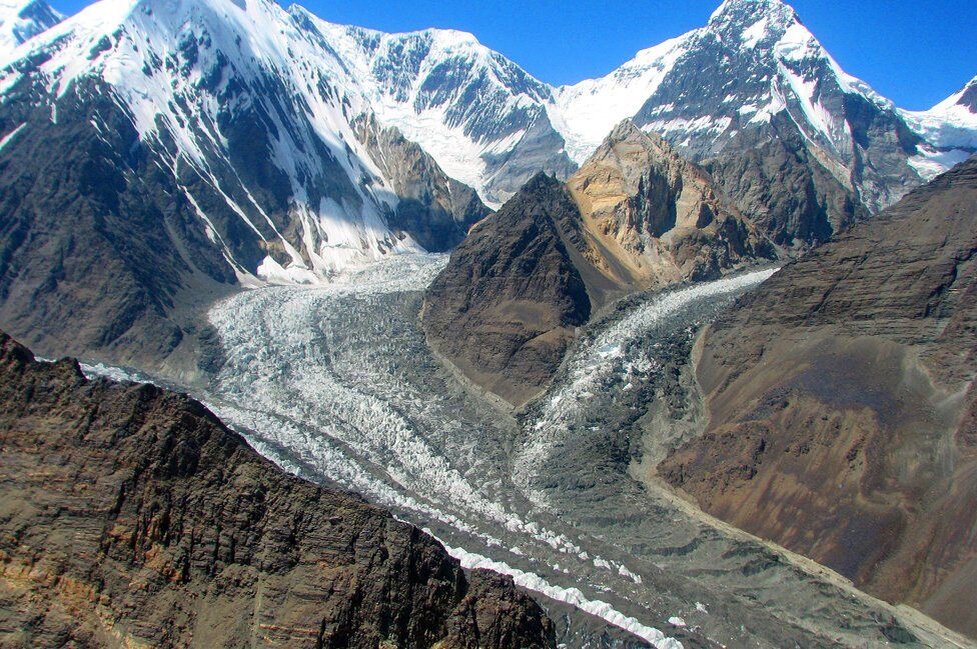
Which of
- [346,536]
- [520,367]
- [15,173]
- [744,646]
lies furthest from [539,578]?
[15,173]

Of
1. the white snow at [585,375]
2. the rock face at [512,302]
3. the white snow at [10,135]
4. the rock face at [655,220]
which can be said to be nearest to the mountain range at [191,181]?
the white snow at [10,135]

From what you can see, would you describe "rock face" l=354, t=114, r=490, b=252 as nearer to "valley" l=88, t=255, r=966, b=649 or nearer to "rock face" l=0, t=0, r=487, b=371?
"rock face" l=0, t=0, r=487, b=371

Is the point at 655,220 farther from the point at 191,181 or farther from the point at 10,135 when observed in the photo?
the point at 10,135

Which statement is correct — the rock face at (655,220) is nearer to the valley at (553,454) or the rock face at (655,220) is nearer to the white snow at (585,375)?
the valley at (553,454)

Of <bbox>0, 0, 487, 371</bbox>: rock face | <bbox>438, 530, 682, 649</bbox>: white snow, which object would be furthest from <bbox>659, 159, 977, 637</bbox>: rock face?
<bbox>0, 0, 487, 371</bbox>: rock face

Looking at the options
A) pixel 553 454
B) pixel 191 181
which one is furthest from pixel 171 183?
pixel 553 454

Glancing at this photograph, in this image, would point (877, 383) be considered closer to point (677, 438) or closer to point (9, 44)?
point (677, 438)
